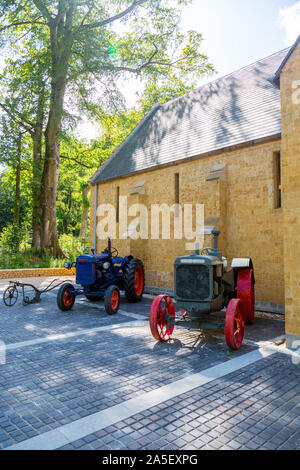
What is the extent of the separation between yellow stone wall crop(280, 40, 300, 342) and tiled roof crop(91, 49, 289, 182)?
3210 mm

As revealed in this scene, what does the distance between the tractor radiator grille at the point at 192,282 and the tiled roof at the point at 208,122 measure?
5547 mm

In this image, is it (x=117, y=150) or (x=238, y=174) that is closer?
(x=238, y=174)

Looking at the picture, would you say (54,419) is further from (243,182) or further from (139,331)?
(243,182)

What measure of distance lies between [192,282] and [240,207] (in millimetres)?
5024

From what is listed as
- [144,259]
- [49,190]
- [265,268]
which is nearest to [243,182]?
[265,268]

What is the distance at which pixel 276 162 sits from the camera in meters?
9.73

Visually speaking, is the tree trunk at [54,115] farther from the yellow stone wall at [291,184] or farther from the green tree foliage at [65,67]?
the yellow stone wall at [291,184]

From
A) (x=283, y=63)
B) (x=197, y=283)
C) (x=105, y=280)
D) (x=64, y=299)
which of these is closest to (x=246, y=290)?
(x=197, y=283)

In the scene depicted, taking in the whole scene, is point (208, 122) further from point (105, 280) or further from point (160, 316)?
point (160, 316)

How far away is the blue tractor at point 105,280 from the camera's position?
9019 mm

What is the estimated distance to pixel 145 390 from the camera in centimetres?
410

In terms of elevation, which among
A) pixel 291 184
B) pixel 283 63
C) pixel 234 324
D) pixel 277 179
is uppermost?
pixel 283 63

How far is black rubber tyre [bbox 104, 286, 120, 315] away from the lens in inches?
339

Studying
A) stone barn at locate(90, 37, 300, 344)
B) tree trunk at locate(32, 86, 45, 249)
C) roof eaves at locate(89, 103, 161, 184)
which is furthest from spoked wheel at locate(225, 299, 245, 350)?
tree trunk at locate(32, 86, 45, 249)
